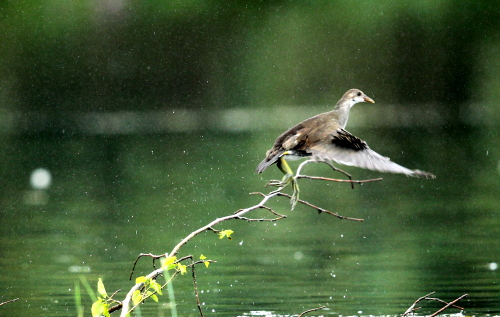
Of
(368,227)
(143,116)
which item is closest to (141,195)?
(368,227)

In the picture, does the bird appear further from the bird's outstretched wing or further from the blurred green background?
the blurred green background

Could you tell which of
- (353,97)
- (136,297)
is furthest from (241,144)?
(136,297)

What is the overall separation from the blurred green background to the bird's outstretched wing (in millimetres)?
2064

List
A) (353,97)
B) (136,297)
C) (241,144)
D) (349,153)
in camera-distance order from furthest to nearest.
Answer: (241,144), (353,97), (349,153), (136,297)

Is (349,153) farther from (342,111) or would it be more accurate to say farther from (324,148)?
(342,111)

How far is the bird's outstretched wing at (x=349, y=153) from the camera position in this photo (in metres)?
6.01

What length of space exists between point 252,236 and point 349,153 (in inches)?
245

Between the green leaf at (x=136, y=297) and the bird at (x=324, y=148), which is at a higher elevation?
the bird at (x=324, y=148)

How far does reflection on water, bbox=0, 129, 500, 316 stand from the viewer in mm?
8562

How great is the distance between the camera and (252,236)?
12.3m

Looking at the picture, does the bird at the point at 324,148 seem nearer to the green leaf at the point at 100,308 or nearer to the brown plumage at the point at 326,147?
the brown plumage at the point at 326,147

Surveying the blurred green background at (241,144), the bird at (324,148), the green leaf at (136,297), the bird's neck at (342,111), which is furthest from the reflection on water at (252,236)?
the green leaf at (136,297)

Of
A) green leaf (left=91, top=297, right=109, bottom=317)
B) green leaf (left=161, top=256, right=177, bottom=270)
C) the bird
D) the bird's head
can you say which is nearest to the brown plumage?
the bird

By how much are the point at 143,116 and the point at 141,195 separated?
2625cm
